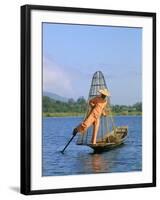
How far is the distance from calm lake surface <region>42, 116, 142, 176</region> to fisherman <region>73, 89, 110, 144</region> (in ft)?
0.13

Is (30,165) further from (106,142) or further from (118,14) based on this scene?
(118,14)

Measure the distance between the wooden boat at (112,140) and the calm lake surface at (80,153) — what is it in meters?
0.02

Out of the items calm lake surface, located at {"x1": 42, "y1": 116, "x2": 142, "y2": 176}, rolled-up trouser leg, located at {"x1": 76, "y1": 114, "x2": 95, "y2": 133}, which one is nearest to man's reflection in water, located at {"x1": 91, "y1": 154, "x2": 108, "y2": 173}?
calm lake surface, located at {"x1": 42, "y1": 116, "x2": 142, "y2": 176}

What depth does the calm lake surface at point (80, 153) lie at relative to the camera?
3770mm

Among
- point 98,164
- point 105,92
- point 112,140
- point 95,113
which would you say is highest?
point 105,92

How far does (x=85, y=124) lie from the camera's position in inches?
152

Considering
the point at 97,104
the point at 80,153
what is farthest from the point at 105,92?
the point at 80,153

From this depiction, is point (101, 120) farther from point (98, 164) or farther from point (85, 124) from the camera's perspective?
point (98, 164)

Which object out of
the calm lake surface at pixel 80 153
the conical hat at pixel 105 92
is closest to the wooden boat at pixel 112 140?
the calm lake surface at pixel 80 153

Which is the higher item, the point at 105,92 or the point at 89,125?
the point at 105,92

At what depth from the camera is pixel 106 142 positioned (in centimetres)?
392

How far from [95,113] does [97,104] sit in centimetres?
5

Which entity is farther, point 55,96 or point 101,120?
point 101,120

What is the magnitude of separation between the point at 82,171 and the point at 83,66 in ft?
1.66
